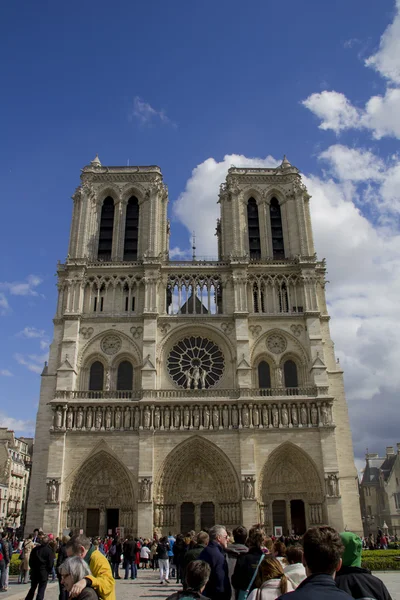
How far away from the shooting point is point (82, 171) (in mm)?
37031

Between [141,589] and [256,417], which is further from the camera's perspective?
[256,417]

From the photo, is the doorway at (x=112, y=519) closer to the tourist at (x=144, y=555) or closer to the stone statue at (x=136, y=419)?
the stone statue at (x=136, y=419)

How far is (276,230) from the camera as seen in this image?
3672cm

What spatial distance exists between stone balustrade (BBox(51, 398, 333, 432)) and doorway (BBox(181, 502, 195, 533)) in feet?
13.8

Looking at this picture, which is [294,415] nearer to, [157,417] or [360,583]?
[157,417]

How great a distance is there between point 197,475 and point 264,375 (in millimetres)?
7157

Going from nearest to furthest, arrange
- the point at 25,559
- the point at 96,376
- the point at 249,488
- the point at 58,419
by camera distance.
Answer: the point at 25,559 < the point at 249,488 < the point at 58,419 < the point at 96,376

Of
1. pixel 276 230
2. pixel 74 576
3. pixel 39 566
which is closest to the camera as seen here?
pixel 74 576

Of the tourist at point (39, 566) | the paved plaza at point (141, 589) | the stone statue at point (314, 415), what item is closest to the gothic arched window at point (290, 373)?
the stone statue at point (314, 415)

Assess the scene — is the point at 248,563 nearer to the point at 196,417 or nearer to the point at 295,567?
the point at 295,567

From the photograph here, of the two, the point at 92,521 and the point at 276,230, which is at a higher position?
the point at 276,230

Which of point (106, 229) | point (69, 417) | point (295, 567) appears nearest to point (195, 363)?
point (69, 417)

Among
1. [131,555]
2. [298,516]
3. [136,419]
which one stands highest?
[136,419]

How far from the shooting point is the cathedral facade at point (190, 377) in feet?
93.5
